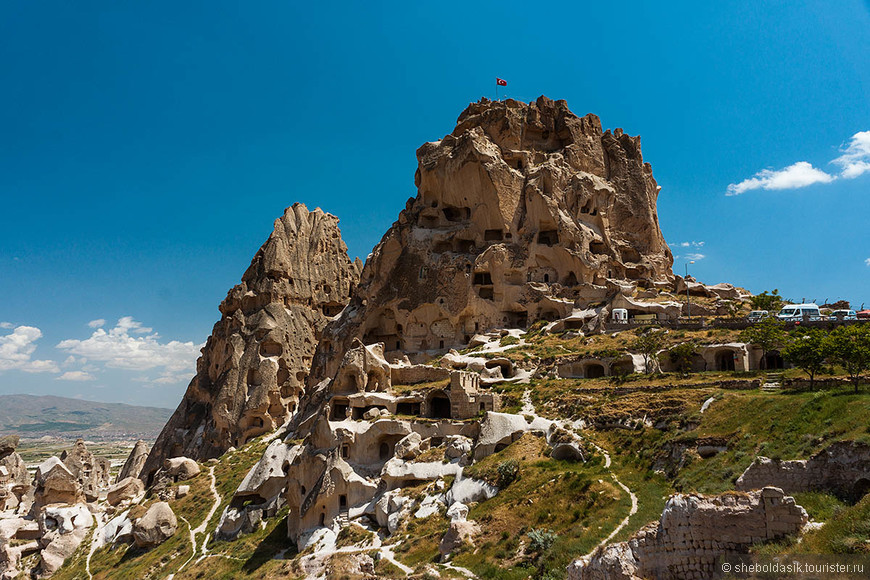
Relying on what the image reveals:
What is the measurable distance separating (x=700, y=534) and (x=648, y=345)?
104ft

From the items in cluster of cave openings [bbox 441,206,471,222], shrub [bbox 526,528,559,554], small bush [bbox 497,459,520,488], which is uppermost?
cluster of cave openings [bbox 441,206,471,222]

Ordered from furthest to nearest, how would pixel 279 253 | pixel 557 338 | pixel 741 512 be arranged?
pixel 279 253
pixel 557 338
pixel 741 512

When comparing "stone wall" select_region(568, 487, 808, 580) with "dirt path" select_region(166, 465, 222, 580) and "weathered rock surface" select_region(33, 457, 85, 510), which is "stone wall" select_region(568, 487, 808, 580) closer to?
"dirt path" select_region(166, 465, 222, 580)

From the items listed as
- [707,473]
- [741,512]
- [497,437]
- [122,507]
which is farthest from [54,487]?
[741,512]

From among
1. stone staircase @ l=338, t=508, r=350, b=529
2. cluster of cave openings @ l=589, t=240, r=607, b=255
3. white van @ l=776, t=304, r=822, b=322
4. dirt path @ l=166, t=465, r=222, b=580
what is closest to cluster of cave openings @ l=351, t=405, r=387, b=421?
stone staircase @ l=338, t=508, r=350, b=529

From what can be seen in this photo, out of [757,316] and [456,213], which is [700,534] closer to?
[757,316]

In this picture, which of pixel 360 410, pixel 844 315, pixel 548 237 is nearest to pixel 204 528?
pixel 360 410

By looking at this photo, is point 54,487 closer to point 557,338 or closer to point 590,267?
point 557,338

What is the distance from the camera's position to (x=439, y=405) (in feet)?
161

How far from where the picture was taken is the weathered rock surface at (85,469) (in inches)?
2402

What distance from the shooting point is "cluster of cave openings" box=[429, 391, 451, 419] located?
48.1 m

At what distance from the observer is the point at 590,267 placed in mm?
68250

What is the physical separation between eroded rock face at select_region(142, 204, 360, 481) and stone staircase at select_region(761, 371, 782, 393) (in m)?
55.0

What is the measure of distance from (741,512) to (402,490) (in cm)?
2527
